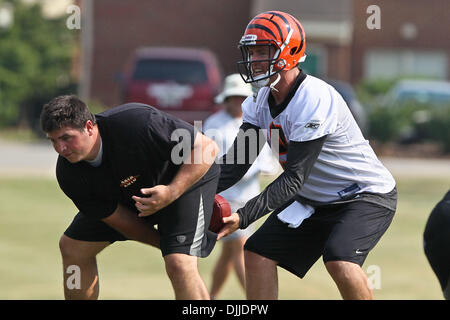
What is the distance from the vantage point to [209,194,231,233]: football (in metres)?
5.20

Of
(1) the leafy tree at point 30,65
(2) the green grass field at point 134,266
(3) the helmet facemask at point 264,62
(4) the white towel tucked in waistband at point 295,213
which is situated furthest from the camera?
(1) the leafy tree at point 30,65

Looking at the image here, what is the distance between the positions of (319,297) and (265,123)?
3.06 meters

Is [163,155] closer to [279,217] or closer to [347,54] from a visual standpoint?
[279,217]

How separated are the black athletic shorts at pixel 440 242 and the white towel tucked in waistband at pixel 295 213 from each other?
77cm

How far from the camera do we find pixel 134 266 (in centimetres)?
924

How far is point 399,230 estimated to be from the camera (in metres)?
11.8

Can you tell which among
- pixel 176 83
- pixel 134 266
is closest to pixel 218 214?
pixel 134 266

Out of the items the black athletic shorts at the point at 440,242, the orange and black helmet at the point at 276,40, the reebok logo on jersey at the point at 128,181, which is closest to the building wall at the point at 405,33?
the black athletic shorts at the point at 440,242

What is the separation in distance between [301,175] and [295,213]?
56cm

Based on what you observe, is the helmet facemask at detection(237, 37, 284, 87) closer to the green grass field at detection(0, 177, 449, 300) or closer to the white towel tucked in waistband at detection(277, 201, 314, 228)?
the white towel tucked in waistband at detection(277, 201, 314, 228)

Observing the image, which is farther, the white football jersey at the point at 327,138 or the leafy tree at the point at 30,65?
the leafy tree at the point at 30,65

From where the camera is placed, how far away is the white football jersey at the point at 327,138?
4.98 m

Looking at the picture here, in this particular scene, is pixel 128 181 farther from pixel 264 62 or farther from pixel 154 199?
pixel 264 62

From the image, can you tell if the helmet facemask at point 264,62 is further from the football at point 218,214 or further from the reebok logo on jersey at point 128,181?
the reebok logo on jersey at point 128,181
